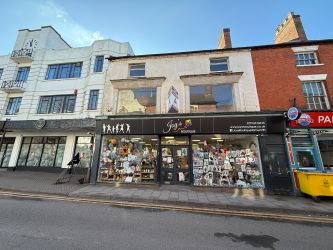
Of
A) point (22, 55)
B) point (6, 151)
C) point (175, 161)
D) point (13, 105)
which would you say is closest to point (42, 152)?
point (6, 151)

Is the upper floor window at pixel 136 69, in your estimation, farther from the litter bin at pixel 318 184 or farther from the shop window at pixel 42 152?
the litter bin at pixel 318 184

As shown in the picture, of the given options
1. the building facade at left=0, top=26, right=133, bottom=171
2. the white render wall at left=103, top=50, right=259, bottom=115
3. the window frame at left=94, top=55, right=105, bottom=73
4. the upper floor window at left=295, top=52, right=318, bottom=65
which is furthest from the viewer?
the window frame at left=94, top=55, right=105, bottom=73

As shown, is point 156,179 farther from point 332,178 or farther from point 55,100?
point 55,100

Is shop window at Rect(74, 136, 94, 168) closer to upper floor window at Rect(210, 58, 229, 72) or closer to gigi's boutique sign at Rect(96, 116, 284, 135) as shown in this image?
gigi's boutique sign at Rect(96, 116, 284, 135)

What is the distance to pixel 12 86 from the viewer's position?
16203 millimetres

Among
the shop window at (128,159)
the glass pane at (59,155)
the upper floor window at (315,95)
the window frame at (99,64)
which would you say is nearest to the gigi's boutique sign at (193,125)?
the shop window at (128,159)

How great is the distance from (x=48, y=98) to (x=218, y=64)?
15.5 metres

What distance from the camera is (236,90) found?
11.3m

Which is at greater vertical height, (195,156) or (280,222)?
(195,156)

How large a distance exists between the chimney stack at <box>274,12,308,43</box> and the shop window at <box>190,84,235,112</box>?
7400 millimetres

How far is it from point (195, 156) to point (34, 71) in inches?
688

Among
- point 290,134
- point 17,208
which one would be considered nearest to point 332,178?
point 290,134

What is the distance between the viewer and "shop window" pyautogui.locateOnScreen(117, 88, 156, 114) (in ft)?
39.0

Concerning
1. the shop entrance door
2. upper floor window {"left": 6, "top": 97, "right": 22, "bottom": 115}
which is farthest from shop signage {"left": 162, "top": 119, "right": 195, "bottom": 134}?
upper floor window {"left": 6, "top": 97, "right": 22, "bottom": 115}
